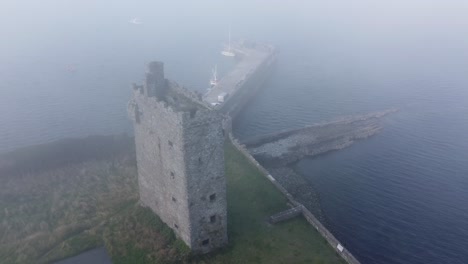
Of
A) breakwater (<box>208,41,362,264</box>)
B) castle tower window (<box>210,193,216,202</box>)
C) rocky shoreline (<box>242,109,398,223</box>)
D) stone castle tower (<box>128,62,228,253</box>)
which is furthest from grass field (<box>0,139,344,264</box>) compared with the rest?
rocky shoreline (<box>242,109,398,223</box>)

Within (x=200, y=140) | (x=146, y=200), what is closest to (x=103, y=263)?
(x=146, y=200)

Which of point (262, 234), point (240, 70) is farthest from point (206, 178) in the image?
point (240, 70)

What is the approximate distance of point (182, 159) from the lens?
36781 mm

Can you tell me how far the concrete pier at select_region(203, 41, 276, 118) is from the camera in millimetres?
91688

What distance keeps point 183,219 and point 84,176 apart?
28.4 m

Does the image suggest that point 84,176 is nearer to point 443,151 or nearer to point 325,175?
point 325,175

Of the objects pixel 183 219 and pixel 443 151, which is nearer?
pixel 183 219

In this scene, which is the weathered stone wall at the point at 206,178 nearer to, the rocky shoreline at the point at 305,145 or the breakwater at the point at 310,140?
A: the rocky shoreline at the point at 305,145

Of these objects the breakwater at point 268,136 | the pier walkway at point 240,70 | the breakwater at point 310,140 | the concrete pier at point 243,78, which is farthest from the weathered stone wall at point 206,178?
the concrete pier at point 243,78

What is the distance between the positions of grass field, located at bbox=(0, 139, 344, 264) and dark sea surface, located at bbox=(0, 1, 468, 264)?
11523mm

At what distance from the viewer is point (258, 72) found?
11806 cm

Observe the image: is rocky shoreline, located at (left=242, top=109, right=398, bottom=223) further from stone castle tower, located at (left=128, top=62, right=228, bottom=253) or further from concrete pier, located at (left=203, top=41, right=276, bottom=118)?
stone castle tower, located at (left=128, top=62, right=228, bottom=253)

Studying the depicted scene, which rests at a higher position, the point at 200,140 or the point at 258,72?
the point at 200,140

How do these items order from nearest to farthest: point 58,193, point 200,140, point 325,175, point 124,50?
point 200,140
point 58,193
point 325,175
point 124,50
